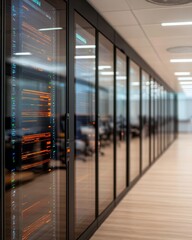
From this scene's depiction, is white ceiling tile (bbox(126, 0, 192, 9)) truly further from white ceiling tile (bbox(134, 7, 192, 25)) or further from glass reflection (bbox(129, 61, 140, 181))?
glass reflection (bbox(129, 61, 140, 181))

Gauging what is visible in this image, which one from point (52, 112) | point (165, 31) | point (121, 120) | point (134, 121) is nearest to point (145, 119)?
point (134, 121)

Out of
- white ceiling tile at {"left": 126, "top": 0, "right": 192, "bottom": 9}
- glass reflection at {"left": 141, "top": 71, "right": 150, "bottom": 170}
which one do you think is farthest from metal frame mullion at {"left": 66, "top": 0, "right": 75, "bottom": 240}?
glass reflection at {"left": 141, "top": 71, "right": 150, "bottom": 170}

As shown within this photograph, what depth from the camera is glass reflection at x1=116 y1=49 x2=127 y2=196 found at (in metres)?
6.14

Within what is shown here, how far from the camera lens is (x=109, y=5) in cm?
419

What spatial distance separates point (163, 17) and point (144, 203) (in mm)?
3007

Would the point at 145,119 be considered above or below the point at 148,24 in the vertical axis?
below

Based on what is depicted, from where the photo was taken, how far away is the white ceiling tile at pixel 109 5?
406cm

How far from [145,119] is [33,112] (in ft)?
22.4

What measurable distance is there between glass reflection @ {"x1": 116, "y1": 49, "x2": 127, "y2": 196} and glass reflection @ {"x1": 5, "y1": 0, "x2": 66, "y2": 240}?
2455 mm

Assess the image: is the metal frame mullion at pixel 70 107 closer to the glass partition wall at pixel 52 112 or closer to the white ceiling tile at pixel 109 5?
the glass partition wall at pixel 52 112

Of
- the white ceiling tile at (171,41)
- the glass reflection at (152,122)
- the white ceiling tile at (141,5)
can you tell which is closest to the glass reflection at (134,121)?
the white ceiling tile at (171,41)

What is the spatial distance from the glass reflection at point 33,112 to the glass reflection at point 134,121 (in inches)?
152

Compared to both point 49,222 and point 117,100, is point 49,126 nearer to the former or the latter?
point 49,222

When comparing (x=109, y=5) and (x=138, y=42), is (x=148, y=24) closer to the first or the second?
(x=109, y=5)
